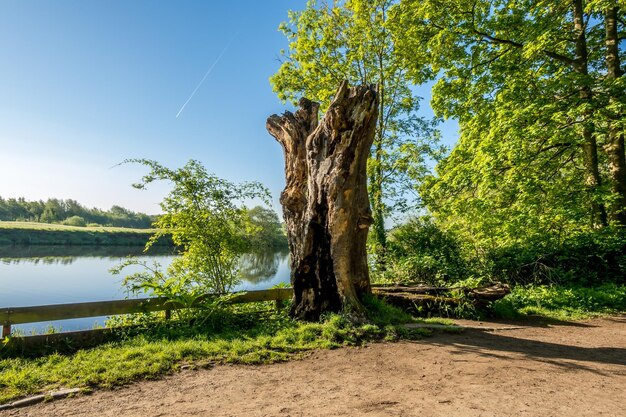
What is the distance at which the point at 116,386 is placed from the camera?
394cm

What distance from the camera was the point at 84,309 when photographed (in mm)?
5594

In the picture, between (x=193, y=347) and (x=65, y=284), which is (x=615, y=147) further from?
(x=65, y=284)

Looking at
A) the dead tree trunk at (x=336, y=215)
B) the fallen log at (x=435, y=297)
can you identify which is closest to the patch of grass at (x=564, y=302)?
the fallen log at (x=435, y=297)

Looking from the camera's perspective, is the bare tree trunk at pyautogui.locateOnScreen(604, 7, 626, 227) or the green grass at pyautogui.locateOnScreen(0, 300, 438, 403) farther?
the bare tree trunk at pyautogui.locateOnScreen(604, 7, 626, 227)

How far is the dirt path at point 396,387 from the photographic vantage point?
3.35 m

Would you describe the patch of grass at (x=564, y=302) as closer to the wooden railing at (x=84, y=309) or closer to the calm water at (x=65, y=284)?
the wooden railing at (x=84, y=309)

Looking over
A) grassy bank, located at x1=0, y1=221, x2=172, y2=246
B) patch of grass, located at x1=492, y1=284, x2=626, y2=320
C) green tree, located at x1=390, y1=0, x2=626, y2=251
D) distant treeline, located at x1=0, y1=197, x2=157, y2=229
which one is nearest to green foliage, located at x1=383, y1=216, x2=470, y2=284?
green tree, located at x1=390, y1=0, x2=626, y2=251

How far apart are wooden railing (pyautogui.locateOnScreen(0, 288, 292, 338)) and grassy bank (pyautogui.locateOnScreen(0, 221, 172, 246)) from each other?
142 feet

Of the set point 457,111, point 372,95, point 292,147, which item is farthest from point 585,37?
point 292,147

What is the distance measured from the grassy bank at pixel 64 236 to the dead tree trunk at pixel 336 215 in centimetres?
4381

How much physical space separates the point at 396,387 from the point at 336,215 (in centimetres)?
357

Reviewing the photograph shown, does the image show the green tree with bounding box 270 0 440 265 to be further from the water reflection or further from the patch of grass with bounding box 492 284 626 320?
the water reflection

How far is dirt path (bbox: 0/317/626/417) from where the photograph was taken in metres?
3.35

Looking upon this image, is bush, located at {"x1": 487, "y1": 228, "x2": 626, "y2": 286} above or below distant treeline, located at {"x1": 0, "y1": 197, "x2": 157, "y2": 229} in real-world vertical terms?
below
